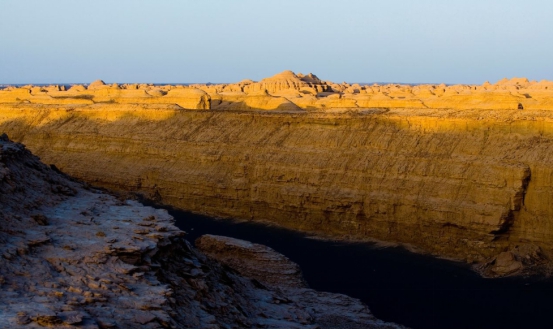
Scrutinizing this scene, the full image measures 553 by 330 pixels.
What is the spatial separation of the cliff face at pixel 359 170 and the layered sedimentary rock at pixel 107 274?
681 centimetres

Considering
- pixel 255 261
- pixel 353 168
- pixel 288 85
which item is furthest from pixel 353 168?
pixel 288 85

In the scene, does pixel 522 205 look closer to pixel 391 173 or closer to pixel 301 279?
pixel 391 173

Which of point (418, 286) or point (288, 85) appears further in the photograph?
point (288, 85)

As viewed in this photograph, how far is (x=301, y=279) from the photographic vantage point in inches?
720

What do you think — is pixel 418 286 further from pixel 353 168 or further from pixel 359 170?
pixel 353 168

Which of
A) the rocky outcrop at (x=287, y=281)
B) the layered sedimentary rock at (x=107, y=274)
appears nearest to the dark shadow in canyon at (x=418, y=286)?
the rocky outcrop at (x=287, y=281)

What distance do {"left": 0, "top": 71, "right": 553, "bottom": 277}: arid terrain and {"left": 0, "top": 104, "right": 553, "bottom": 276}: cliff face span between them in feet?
0.14

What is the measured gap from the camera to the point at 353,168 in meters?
25.1

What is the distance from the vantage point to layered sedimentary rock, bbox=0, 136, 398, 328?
1012 centimetres

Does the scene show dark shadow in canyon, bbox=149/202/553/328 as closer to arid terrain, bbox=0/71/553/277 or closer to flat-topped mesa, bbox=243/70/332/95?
arid terrain, bbox=0/71/553/277

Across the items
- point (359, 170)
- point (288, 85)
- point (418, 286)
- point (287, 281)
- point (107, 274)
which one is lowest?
point (418, 286)

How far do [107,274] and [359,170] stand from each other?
14.9 m

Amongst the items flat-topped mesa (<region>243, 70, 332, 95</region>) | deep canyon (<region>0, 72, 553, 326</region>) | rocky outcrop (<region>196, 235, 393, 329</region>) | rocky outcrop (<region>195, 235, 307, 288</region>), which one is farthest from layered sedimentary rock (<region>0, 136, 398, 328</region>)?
flat-topped mesa (<region>243, 70, 332, 95</region>)

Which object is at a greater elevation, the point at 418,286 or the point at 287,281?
the point at 287,281
